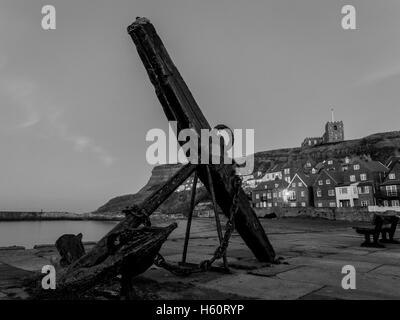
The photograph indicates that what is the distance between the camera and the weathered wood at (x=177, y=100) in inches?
149

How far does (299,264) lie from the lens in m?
5.23

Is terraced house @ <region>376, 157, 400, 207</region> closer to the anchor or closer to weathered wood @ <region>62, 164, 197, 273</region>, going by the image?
the anchor

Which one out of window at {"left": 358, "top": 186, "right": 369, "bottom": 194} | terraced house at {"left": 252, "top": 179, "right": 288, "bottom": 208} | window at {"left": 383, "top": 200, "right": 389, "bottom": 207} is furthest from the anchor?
terraced house at {"left": 252, "top": 179, "right": 288, "bottom": 208}

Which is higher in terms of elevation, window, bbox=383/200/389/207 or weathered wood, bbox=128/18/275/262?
weathered wood, bbox=128/18/275/262

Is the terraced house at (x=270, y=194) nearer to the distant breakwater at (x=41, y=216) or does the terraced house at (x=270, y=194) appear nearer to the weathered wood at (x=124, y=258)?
the weathered wood at (x=124, y=258)

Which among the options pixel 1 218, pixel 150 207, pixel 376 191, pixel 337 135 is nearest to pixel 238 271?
pixel 150 207

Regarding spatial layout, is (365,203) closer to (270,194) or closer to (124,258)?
(270,194)

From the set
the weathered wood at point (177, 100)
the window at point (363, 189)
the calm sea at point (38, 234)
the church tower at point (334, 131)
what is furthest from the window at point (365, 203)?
the church tower at point (334, 131)

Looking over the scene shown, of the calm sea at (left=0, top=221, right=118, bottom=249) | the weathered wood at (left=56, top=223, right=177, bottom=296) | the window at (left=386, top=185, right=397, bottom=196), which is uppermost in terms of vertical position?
the weathered wood at (left=56, top=223, right=177, bottom=296)

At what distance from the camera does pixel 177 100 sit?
156 inches

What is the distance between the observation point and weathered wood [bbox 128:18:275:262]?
3.78 metres

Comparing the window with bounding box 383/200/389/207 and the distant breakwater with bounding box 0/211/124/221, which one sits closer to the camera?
the window with bounding box 383/200/389/207
